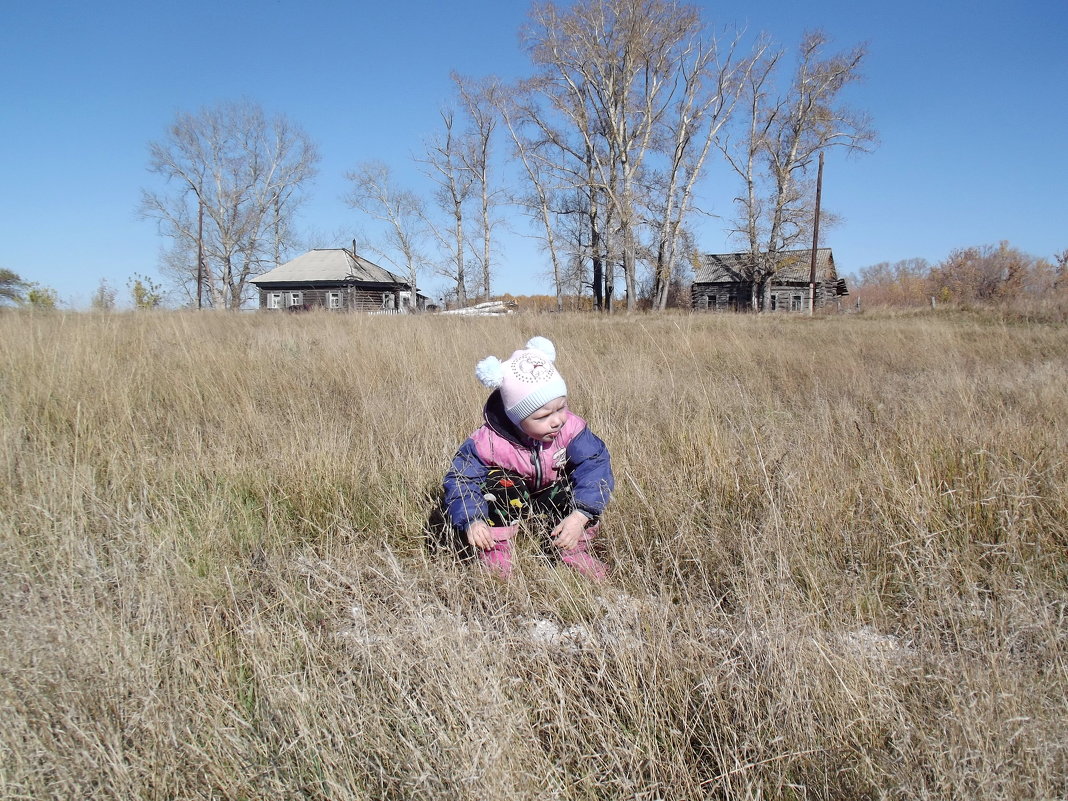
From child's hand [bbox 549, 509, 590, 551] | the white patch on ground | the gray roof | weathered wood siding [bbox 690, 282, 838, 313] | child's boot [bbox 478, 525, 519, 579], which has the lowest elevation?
the white patch on ground

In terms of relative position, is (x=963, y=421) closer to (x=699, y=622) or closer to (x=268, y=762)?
(x=699, y=622)

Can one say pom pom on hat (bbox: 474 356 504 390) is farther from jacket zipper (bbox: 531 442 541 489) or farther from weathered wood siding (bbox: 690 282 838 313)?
weathered wood siding (bbox: 690 282 838 313)

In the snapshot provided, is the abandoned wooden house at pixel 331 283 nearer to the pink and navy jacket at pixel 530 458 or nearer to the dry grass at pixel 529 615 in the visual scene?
the dry grass at pixel 529 615

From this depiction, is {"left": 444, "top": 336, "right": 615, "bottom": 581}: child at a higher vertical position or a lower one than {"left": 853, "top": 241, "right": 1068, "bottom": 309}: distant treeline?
lower

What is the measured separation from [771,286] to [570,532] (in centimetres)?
4024

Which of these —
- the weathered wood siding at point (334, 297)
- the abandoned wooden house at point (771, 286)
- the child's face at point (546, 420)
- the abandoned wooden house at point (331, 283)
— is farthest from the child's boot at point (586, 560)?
the weathered wood siding at point (334, 297)

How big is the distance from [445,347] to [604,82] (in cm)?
2101

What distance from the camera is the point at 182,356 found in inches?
186

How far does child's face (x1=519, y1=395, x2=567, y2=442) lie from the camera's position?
203 cm

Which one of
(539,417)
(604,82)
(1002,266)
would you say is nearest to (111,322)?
(539,417)

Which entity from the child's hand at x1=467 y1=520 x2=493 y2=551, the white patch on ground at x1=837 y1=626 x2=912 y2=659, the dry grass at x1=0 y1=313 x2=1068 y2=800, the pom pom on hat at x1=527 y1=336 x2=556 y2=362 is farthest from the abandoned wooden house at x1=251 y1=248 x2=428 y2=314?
the white patch on ground at x1=837 y1=626 x2=912 y2=659

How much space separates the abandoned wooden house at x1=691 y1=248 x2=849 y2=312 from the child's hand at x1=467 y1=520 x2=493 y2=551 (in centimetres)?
3617

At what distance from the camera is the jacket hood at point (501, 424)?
217 cm

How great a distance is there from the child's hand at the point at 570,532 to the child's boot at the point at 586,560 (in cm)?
4
